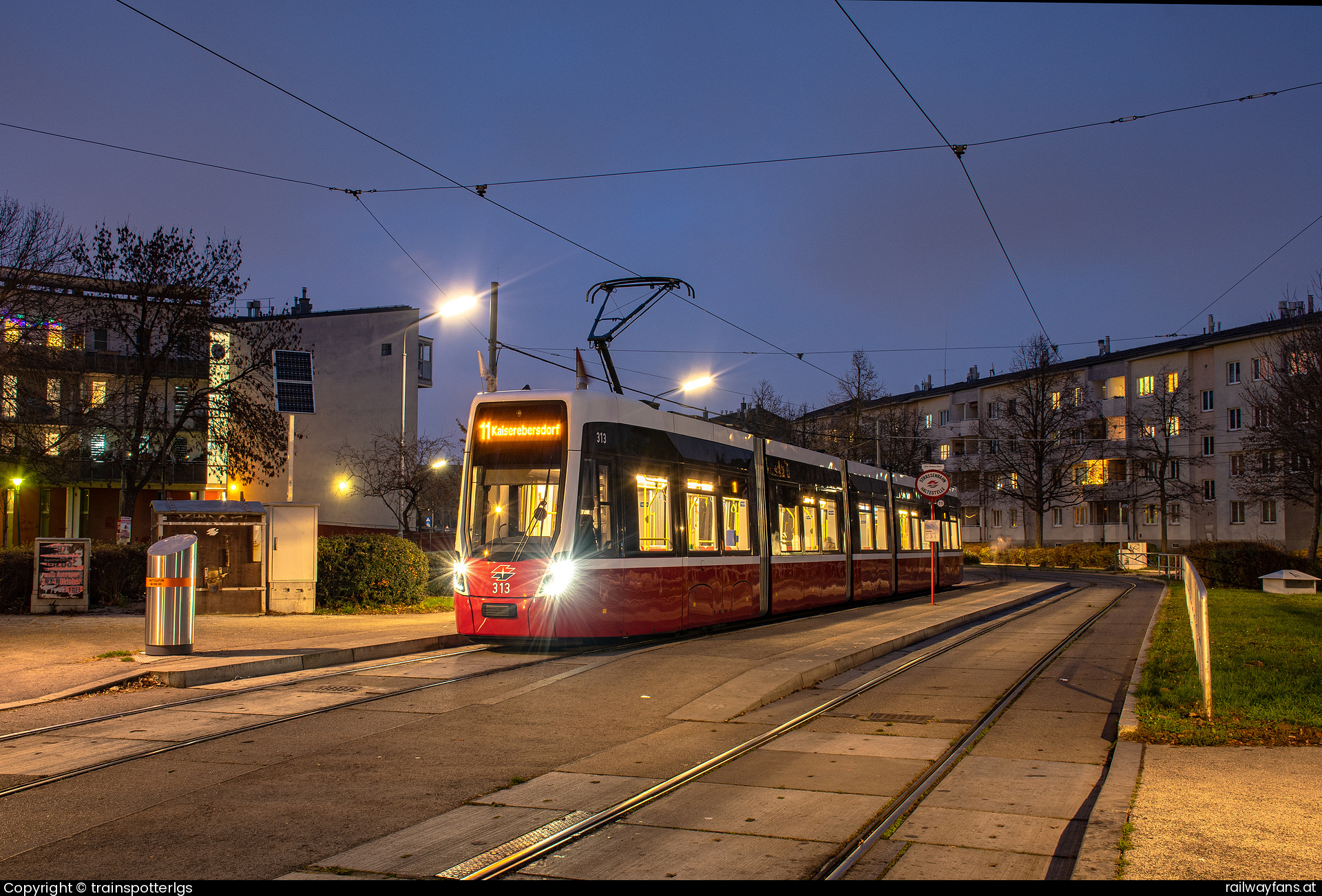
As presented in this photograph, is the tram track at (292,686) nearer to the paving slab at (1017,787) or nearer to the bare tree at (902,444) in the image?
the paving slab at (1017,787)

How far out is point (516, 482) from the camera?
45.0 ft

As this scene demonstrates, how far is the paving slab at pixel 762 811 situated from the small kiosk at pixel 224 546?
1350 cm

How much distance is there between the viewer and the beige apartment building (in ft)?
189

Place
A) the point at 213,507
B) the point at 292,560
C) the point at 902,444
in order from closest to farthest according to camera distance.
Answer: the point at 213,507 → the point at 292,560 → the point at 902,444

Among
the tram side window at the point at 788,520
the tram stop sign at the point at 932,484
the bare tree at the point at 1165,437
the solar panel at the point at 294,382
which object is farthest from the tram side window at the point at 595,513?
the bare tree at the point at 1165,437

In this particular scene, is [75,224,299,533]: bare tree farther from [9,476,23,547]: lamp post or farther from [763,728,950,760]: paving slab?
[763,728,950,760]: paving slab

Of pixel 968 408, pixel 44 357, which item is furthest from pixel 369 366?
pixel 968 408

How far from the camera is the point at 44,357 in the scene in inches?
1041

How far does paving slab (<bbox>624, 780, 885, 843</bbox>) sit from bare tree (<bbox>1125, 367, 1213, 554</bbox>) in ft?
185

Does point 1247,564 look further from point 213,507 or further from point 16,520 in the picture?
point 16,520

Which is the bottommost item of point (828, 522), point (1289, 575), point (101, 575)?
point (1289, 575)

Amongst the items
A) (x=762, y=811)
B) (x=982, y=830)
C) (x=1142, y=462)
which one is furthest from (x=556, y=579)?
(x=1142, y=462)

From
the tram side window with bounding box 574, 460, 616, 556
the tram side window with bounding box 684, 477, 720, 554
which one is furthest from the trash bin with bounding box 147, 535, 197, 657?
the tram side window with bounding box 684, 477, 720, 554

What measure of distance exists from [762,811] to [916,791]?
1.14m
